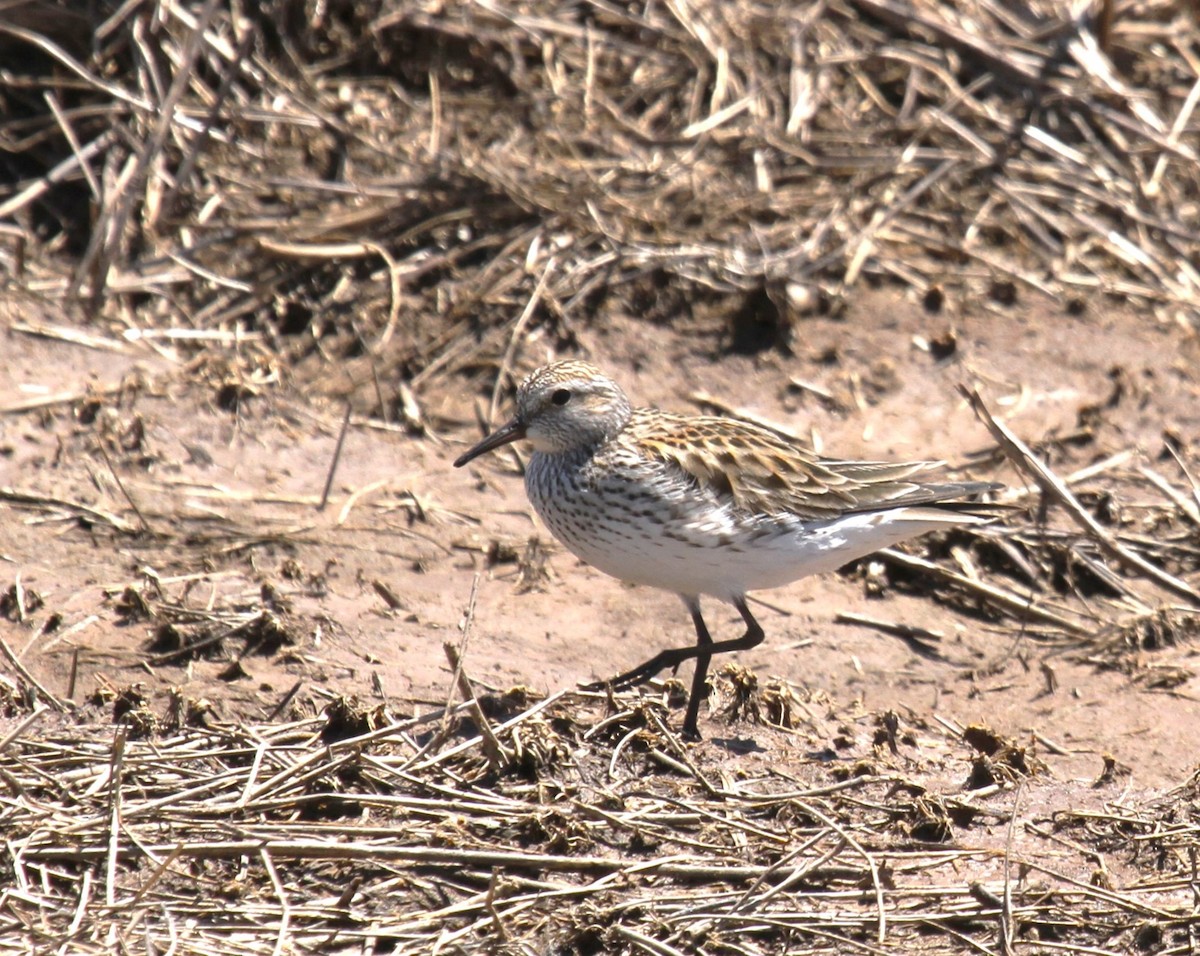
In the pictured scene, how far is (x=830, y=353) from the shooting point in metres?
8.72

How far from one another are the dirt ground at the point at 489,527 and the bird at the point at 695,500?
54cm

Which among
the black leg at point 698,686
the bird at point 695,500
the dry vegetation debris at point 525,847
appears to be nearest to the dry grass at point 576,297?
the dry vegetation debris at point 525,847

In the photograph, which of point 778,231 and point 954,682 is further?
point 778,231

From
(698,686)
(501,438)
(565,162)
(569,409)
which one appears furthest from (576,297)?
(698,686)

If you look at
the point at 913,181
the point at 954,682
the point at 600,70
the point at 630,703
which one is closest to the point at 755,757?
the point at 630,703

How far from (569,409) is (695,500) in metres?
0.61

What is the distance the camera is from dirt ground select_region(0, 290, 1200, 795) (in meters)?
6.07

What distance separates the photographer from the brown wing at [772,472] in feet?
19.9

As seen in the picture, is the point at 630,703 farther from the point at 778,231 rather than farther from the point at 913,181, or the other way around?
the point at 913,181

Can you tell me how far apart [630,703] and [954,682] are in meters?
1.64

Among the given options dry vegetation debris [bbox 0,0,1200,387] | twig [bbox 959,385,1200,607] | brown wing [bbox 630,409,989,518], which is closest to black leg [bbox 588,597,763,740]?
brown wing [bbox 630,409,989,518]

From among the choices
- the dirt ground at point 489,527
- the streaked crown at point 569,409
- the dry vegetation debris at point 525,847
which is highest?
the streaked crown at point 569,409

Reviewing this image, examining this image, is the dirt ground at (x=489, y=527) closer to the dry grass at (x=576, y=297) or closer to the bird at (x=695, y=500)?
the dry grass at (x=576, y=297)

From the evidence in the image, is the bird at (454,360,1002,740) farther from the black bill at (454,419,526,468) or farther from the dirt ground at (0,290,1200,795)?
the dirt ground at (0,290,1200,795)
